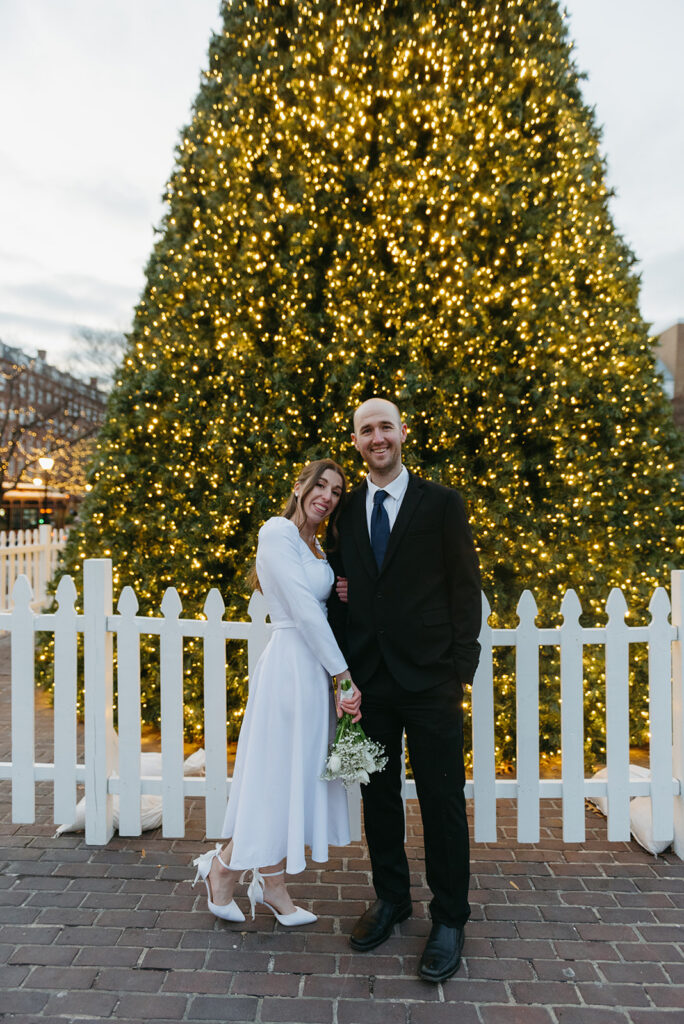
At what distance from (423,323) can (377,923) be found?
3788 millimetres

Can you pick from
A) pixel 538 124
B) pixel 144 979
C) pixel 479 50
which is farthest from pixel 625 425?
pixel 144 979

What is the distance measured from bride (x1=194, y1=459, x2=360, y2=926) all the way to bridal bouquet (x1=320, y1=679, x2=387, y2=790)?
0.06m

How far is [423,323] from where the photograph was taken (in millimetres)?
4684

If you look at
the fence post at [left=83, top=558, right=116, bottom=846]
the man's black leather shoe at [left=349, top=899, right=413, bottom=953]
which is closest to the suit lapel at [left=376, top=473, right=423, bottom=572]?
the man's black leather shoe at [left=349, top=899, right=413, bottom=953]

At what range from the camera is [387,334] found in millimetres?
4883

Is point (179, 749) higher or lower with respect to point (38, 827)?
higher

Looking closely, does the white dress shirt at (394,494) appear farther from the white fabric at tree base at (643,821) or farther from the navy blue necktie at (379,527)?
the white fabric at tree base at (643,821)

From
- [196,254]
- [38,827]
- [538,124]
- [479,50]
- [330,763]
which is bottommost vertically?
[38,827]

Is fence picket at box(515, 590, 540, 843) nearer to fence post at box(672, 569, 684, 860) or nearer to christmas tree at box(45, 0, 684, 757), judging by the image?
fence post at box(672, 569, 684, 860)

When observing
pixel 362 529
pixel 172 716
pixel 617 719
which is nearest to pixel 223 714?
pixel 172 716

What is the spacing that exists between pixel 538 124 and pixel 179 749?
5.34m

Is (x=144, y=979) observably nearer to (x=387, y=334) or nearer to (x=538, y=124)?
(x=387, y=334)

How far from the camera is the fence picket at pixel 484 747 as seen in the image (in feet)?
11.2

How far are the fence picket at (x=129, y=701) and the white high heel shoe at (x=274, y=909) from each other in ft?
3.29
